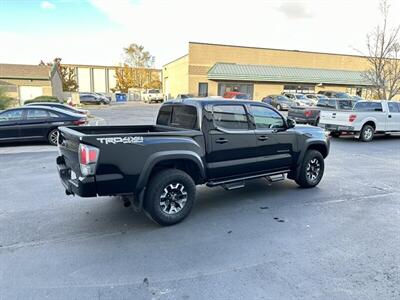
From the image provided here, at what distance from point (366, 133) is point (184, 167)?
11.6 m

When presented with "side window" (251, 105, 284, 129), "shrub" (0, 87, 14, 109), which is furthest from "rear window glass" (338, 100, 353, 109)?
"shrub" (0, 87, 14, 109)

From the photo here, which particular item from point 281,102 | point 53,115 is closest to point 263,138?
point 53,115

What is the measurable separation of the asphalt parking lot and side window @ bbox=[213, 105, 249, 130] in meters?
1.40

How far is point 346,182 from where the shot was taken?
7055mm

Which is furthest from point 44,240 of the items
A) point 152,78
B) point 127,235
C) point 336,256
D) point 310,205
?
point 152,78

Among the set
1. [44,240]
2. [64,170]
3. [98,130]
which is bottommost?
[44,240]

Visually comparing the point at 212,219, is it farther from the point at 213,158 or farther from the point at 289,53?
the point at 289,53

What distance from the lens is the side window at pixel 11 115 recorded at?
11.1 meters

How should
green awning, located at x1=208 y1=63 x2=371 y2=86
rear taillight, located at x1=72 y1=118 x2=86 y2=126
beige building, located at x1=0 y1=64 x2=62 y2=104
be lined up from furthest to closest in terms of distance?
beige building, located at x1=0 y1=64 x2=62 y2=104
green awning, located at x1=208 y1=63 x2=371 y2=86
rear taillight, located at x1=72 y1=118 x2=86 y2=126

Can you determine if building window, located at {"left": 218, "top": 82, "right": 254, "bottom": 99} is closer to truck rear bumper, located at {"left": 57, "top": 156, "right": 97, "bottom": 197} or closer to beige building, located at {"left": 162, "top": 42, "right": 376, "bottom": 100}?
beige building, located at {"left": 162, "top": 42, "right": 376, "bottom": 100}

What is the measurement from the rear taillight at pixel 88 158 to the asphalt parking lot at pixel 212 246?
3.17 feet

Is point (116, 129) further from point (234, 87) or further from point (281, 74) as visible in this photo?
point (281, 74)

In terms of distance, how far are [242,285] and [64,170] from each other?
125 inches

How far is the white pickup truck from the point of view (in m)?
13.2
